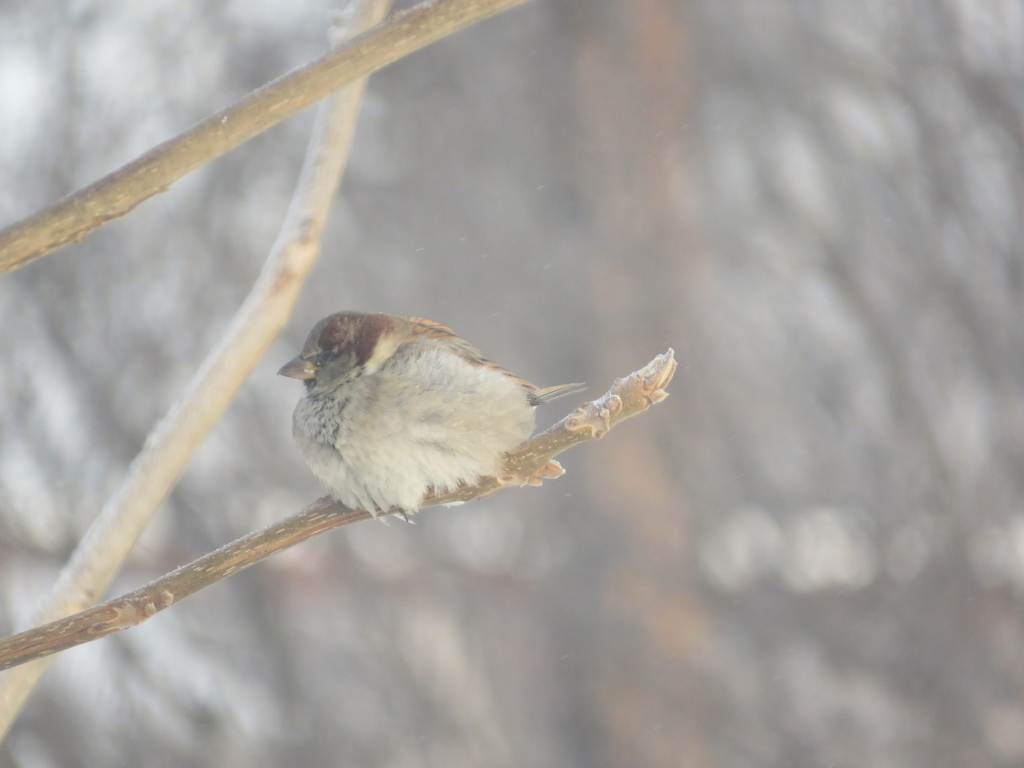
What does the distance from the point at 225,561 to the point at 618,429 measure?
4.00 feet

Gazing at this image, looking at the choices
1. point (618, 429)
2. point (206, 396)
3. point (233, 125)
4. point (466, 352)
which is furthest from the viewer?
point (618, 429)

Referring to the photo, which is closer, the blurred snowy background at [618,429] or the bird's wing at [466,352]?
the bird's wing at [466,352]

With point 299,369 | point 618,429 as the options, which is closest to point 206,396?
point 299,369

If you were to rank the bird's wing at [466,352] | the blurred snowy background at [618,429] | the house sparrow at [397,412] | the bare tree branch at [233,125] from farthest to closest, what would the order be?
the blurred snowy background at [618,429] < the bird's wing at [466,352] < the house sparrow at [397,412] < the bare tree branch at [233,125]

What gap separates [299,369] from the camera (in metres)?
1.02

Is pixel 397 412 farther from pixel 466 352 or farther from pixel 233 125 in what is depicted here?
pixel 233 125

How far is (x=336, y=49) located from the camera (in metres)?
0.71

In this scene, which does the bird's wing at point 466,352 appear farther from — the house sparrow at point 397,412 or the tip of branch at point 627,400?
the tip of branch at point 627,400

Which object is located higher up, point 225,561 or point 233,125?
point 233,125

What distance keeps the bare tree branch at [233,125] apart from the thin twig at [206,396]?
31cm

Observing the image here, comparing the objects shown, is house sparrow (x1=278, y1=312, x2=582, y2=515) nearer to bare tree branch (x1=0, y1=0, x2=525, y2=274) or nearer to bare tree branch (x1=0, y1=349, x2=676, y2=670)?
bare tree branch (x1=0, y1=349, x2=676, y2=670)

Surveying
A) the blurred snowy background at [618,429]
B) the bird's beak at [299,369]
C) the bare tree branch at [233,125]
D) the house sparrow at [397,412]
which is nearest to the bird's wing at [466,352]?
the house sparrow at [397,412]

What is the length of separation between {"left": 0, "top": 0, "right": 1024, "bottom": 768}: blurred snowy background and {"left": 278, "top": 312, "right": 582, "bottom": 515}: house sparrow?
2.73 feet

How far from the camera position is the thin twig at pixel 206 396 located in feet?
3.09
